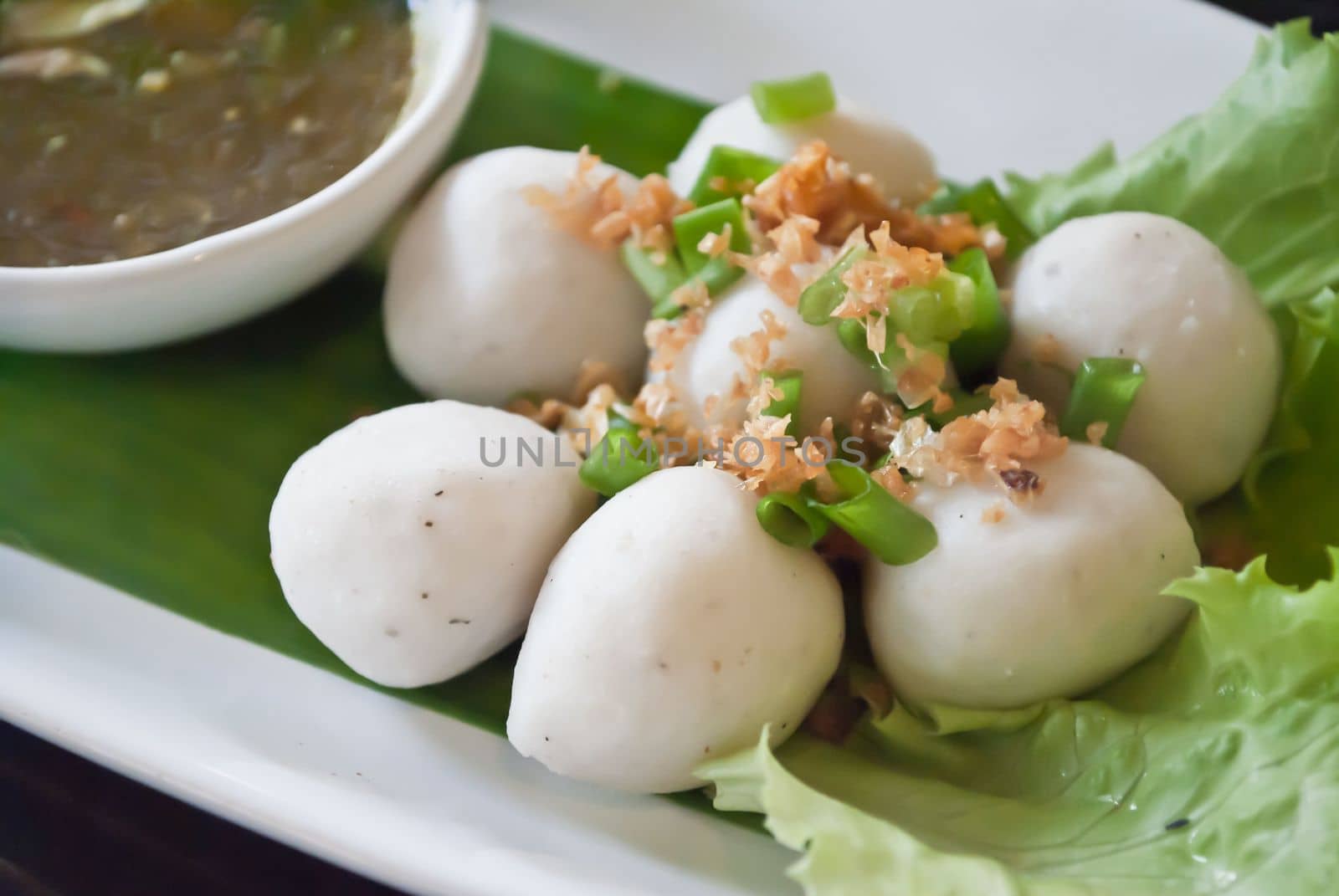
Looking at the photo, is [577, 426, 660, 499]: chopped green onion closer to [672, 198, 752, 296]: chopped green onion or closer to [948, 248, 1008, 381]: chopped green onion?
[672, 198, 752, 296]: chopped green onion

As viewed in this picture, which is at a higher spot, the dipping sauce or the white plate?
the dipping sauce

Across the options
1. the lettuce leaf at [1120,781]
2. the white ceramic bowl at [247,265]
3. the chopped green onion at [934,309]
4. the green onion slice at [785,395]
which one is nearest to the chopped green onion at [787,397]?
the green onion slice at [785,395]

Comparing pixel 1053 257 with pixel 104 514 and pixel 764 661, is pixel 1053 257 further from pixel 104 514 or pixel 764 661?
pixel 104 514

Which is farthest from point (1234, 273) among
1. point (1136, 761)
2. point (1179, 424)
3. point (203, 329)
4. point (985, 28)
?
point (203, 329)

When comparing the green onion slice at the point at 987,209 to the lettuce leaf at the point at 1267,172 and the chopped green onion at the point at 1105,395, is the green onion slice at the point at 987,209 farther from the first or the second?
the chopped green onion at the point at 1105,395

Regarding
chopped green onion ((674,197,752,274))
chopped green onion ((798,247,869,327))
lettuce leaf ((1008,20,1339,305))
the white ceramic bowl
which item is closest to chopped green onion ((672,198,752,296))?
chopped green onion ((674,197,752,274))

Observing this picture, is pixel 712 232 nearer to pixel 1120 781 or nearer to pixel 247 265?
pixel 247 265
